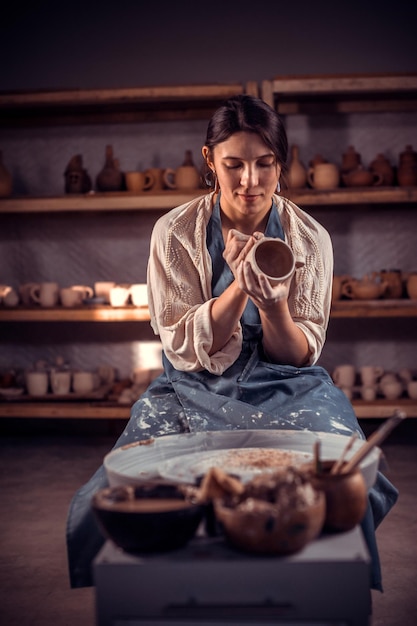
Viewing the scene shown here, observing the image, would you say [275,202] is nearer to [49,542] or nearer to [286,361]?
[286,361]

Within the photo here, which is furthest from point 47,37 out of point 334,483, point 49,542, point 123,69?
point 334,483

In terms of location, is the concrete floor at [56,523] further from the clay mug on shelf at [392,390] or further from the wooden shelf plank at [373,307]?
the wooden shelf plank at [373,307]

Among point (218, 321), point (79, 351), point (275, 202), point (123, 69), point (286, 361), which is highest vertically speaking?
point (123, 69)

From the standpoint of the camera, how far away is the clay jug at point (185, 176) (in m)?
4.01

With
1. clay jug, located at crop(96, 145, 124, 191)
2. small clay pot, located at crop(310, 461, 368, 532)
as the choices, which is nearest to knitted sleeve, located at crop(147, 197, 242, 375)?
small clay pot, located at crop(310, 461, 368, 532)

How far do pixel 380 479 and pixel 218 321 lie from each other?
56 cm

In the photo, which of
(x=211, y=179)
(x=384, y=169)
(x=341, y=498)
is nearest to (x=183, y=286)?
(x=211, y=179)

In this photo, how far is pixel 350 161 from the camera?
4047 millimetres

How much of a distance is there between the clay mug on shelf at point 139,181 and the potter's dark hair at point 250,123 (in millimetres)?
1987

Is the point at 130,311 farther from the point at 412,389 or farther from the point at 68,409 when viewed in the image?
the point at 412,389

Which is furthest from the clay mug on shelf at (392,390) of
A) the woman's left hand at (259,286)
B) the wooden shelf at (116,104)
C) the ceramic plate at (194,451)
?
the ceramic plate at (194,451)

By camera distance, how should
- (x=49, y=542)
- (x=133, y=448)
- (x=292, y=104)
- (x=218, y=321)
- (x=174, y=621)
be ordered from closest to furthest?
(x=174, y=621) → (x=133, y=448) → (x=218, y=321) → (x=49, y=542) → (x=292, y=104)

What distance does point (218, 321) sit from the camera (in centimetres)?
191

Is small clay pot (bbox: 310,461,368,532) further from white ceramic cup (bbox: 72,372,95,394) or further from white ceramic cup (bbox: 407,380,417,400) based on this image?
white ceramic cup (bbox: 72,372,95,394)
